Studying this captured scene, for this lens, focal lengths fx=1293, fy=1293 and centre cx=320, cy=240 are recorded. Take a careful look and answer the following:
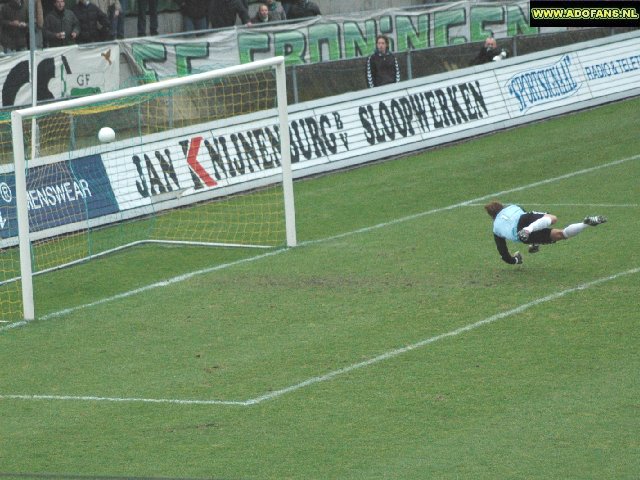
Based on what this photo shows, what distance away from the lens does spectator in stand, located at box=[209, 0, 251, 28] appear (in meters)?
28.9

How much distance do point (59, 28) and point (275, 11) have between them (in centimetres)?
593

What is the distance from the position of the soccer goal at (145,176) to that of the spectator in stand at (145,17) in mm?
6827

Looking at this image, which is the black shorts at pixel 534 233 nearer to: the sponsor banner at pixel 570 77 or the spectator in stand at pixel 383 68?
the spectator in stand at pixel 383 68

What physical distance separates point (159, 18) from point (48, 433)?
21730 millimetres

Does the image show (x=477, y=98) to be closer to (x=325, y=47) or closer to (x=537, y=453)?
(x=325, y=47)

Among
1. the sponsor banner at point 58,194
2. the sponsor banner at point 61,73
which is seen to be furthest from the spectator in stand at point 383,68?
the sponsor banner at point 58,194

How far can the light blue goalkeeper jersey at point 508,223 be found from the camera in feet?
45.3

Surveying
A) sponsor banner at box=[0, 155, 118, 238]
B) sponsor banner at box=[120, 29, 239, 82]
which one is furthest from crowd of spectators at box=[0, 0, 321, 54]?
sponsor banner at box=[0, 155, 118, 238]

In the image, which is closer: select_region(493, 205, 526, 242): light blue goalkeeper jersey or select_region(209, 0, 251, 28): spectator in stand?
select_region(493, 205, 526, 242): light blue goalkeeper jersey

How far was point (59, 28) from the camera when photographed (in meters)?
25.0

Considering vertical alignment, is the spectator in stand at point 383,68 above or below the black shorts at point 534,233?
above

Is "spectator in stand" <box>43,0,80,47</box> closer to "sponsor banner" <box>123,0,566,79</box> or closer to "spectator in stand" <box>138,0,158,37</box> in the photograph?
"sponsor banner" <box>123,0,566,79</box>

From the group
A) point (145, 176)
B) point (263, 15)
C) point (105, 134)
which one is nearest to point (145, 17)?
point (263, 15)

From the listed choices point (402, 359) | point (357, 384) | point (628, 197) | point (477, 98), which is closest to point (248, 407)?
point (357, 384)
